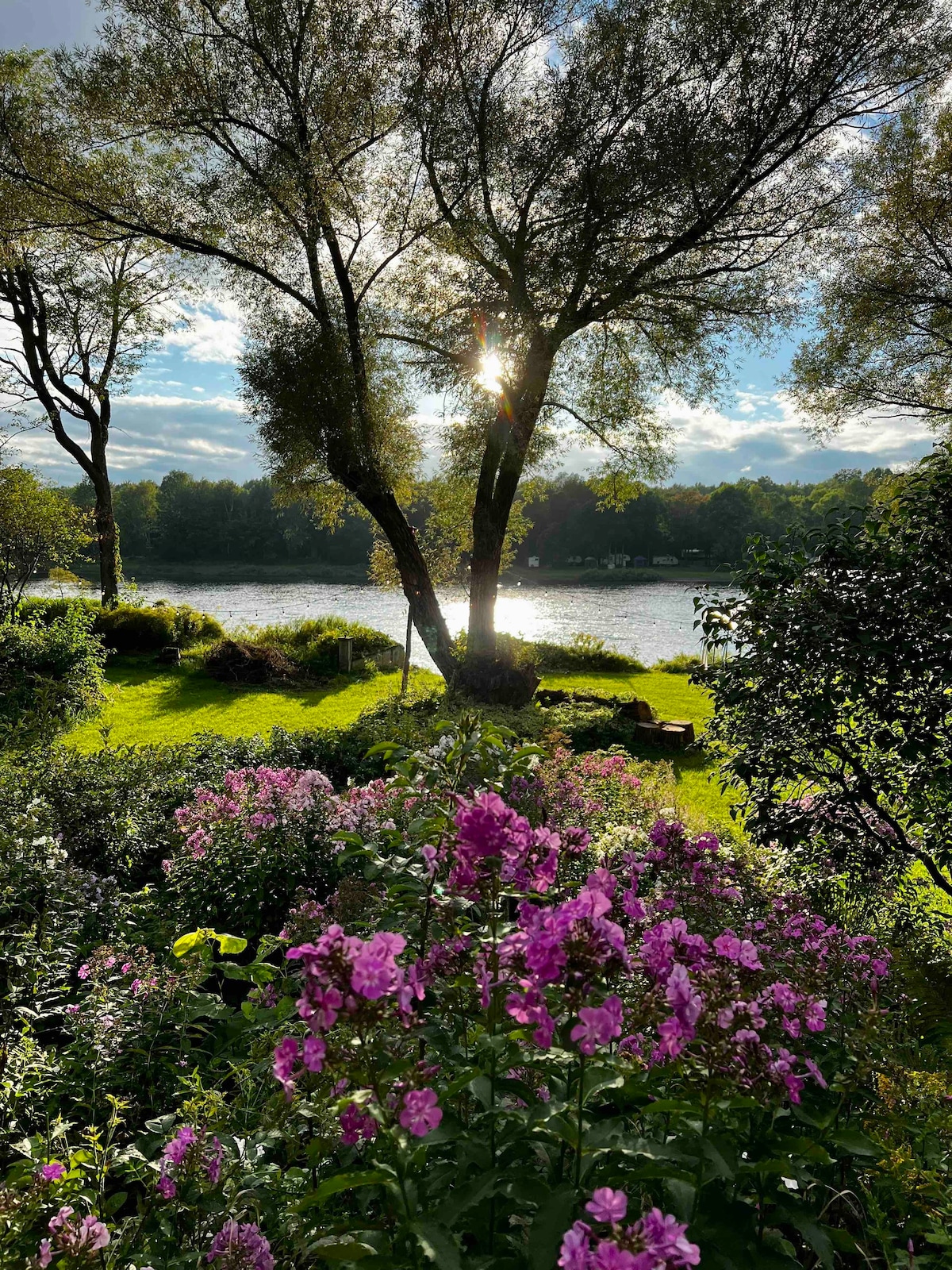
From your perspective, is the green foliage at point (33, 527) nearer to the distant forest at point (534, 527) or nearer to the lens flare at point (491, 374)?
the lens flare at point (491, 374)

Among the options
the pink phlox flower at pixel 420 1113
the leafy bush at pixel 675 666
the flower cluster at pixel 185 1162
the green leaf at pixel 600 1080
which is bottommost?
the leafy bush at pixel 675 666

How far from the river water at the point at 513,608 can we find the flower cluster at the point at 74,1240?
57.5 feet

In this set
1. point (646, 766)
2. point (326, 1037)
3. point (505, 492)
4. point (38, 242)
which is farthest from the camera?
point (38, 242)

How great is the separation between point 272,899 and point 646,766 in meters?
5.30

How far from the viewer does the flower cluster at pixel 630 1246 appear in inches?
33.3

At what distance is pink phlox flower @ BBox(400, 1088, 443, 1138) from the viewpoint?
1061 mm

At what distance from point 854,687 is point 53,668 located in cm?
1116

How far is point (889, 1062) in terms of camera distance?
1.80 meters

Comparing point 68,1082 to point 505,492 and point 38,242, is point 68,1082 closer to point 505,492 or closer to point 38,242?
point 505,492

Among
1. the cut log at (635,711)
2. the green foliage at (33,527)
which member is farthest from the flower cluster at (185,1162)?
the green foliage at (33,527)

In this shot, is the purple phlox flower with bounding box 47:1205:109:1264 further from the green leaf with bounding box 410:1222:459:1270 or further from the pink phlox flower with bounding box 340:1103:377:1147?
the green leaf with bounding box 410:1222:459:1270

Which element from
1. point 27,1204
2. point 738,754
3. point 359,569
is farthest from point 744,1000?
point 359,569

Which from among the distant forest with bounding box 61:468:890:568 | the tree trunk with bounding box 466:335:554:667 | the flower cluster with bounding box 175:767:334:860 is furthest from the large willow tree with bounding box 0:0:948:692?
the distant forest with bounding box 61:468:890:568

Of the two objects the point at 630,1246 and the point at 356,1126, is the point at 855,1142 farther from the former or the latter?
the point at 356,1126
